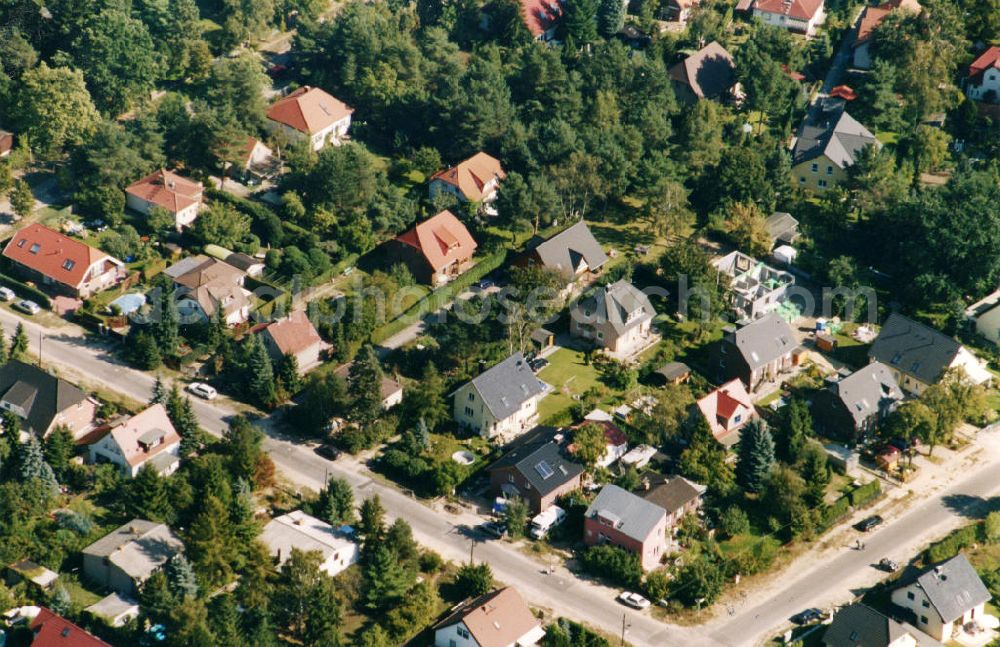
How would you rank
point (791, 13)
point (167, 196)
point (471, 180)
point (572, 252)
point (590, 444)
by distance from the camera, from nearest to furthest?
point (590, 444) → point (167, 196) → point (572, 252) → point (471, 180) → point (791, 13)

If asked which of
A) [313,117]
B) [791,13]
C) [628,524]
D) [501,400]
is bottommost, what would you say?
[501,400]

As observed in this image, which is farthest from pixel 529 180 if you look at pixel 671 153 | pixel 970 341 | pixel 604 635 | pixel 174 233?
pixel 604 635

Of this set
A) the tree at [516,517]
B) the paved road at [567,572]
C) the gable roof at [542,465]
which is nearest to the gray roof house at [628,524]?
the paved road at [567,572]

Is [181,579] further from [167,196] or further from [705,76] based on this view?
[705,76]

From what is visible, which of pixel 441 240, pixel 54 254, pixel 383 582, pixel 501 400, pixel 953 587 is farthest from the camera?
pixel 441 240

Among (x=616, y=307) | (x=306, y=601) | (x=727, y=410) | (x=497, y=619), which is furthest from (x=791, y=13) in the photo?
(x=306, y=601)

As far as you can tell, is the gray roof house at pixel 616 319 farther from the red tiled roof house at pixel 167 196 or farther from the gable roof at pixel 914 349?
the red tiled roof house at pixel 167 196

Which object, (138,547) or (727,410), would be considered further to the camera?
(727,410)
